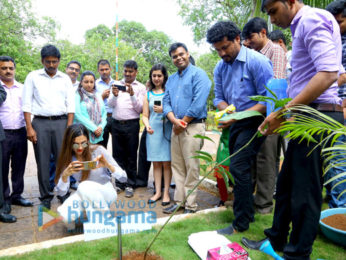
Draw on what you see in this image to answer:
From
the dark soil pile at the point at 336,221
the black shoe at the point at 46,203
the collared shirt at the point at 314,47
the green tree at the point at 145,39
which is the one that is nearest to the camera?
the collared shirt at the point at 314,47

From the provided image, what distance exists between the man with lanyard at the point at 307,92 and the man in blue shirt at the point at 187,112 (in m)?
1.28

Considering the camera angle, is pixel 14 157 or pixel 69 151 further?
pixel 14 157

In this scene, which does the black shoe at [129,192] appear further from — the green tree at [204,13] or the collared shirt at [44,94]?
the green tree at [204,13]

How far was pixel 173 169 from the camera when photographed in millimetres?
3455

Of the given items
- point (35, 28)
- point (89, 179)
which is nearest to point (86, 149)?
point (89, 179)

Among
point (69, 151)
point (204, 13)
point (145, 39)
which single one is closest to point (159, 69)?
point (69, 151)

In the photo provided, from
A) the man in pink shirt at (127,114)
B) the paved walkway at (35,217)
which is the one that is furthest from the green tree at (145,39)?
the paved walkway at (35,217)

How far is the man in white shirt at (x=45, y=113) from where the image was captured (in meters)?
3.41

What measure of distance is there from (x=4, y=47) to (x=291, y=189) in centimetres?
1580

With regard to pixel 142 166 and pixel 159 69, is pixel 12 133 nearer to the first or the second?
pixel 142 166

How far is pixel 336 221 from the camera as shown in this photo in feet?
8.07

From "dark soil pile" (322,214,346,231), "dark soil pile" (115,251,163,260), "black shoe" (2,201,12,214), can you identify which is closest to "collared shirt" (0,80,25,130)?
"black shoe" (2,201,12,214)

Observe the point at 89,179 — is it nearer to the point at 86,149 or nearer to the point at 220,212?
the point at 86,149

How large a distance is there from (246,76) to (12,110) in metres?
2.80
